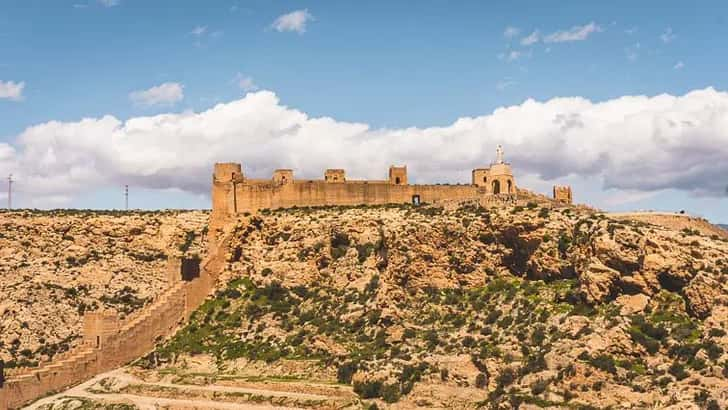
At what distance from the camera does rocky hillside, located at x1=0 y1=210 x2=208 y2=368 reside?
60.6 meters

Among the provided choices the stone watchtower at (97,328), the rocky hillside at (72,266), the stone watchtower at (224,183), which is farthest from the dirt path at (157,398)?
the stone watchtower at (224,183)

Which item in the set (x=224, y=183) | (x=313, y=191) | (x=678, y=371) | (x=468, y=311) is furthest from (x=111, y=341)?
(x=678, y=371)

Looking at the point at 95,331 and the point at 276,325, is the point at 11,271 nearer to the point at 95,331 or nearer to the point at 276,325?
the point at 95,331

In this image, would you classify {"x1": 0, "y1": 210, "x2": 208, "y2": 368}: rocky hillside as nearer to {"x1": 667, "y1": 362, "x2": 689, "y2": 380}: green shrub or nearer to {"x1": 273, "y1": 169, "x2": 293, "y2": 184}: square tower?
{"x1": 273, "y1": 169, "x2": 293, "y2": 184}: square tower

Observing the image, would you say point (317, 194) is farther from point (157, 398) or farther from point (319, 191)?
point (157, 398)

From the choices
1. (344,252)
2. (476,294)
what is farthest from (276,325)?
(476,294)

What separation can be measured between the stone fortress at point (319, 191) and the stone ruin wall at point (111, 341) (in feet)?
12.5

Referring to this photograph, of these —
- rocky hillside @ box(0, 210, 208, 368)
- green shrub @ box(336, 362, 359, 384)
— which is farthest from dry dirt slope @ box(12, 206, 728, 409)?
rocky hillside @ box(0, 210, 208, 368)

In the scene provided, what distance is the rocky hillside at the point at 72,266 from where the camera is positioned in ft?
199

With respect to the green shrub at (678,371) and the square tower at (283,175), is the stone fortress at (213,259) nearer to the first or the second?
the square tower at (283,175)

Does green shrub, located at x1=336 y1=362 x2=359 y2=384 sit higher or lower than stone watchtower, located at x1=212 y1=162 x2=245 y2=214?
lower

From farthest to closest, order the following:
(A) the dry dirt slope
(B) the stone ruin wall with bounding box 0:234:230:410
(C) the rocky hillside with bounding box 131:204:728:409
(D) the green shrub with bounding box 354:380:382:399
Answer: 1. (B) the stone ruin wall with bounding box 0:234:230:410
2. (D) the green shrub with bounding box 354:380:382:399
3. (A) the dry dirt slope
4. (C) the rocky hillside with bounding box 131:204:728:409

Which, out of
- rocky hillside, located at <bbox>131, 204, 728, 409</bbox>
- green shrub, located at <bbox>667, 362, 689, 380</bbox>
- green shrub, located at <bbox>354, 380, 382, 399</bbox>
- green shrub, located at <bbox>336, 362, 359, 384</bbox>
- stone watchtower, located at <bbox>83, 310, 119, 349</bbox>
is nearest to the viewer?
green shrub, located at <bbox>667, 362, 689, 380</bbox>

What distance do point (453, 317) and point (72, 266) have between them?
88.2 feet
